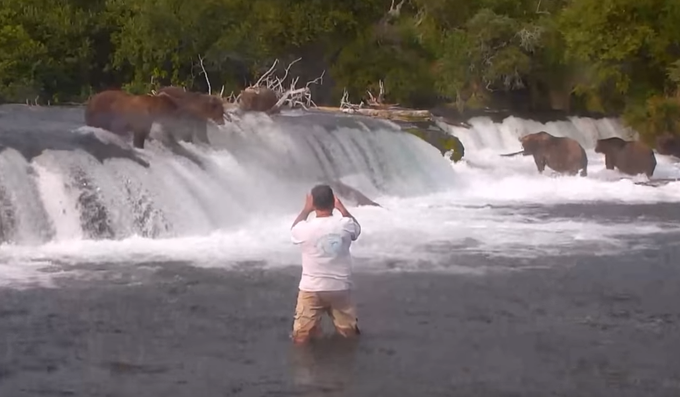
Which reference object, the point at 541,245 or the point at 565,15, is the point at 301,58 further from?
the point at 541,245

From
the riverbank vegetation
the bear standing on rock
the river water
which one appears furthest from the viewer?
the riverbank vegetation

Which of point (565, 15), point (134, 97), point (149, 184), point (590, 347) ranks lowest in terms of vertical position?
point (590, 347)

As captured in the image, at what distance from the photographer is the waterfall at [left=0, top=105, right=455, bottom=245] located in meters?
13.3

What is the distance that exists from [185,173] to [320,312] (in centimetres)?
782

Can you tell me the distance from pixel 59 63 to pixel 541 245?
21.0 meters

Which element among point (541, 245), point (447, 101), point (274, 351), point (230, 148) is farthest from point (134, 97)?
point (447, 101)

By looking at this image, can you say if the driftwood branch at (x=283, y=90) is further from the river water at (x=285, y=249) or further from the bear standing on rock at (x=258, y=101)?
the river water at (x=285, y=249)

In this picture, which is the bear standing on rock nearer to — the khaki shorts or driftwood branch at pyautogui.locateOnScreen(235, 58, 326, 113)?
driftwood branch at pyautogui.locateOnScreen(235, 58, 326, 113)

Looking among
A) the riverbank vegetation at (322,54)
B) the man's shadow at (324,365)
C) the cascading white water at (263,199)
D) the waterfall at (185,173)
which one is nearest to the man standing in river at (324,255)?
the man's shadow at (324,365)

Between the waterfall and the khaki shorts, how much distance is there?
5520 millimetres

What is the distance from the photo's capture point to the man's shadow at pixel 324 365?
732 cm

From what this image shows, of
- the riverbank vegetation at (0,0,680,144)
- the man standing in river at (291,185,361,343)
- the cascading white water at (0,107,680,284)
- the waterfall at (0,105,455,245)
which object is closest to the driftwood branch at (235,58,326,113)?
the riverbank vegetation at (0,0,680,144)

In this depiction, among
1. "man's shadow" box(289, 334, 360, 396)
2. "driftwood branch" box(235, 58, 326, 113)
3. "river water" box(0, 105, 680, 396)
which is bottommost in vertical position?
"man's shadow" box(289, 334, 360, 396)

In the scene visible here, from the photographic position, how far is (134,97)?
55.6ft
